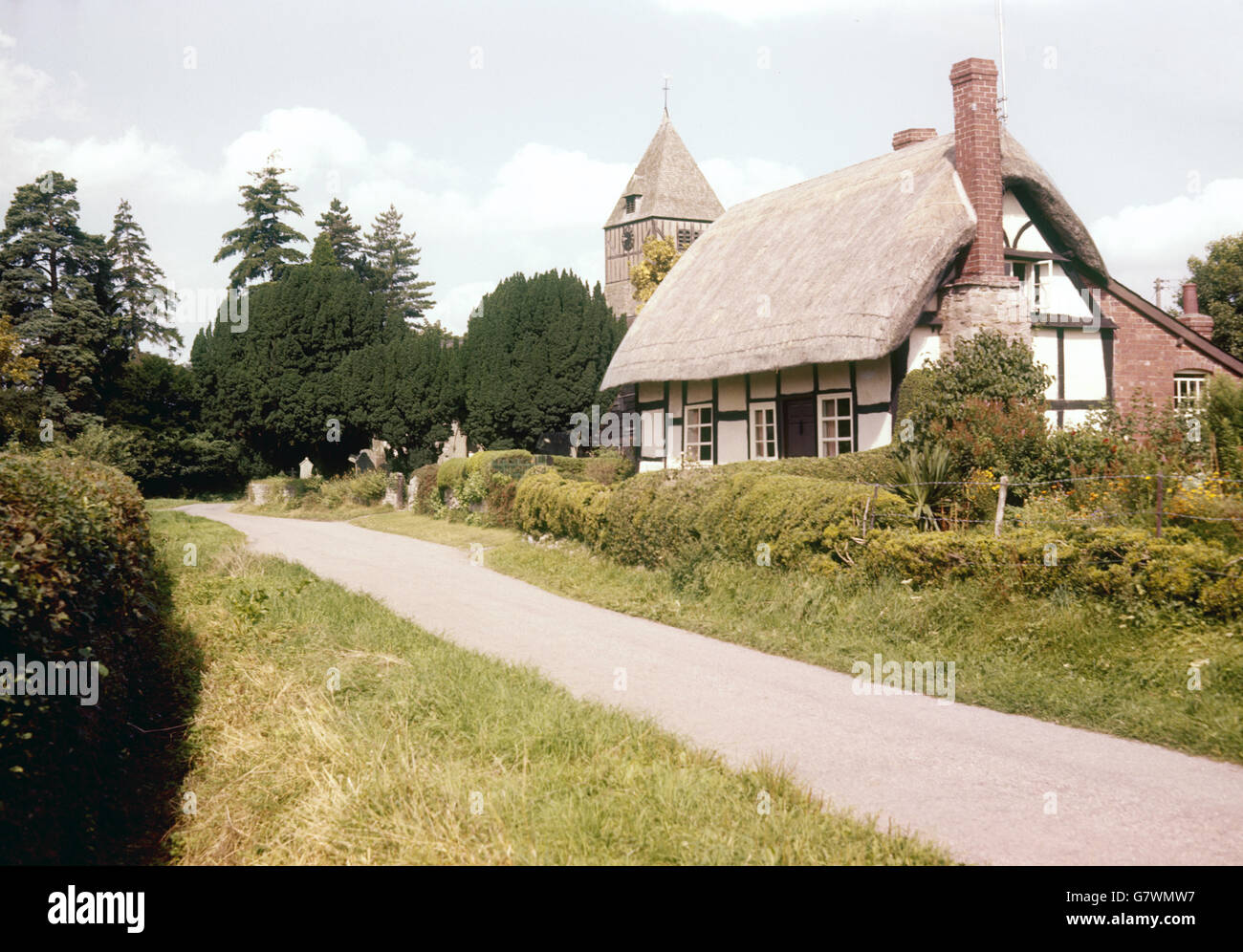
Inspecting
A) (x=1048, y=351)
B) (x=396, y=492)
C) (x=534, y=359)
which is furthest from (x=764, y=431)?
(x=396, y=492)

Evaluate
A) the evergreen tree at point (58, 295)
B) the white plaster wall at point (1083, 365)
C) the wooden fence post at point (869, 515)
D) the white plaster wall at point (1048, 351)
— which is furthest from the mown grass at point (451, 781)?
the evergreen tree at point (58, 295)

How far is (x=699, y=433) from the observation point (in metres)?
20.6

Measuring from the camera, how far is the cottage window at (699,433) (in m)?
20.3

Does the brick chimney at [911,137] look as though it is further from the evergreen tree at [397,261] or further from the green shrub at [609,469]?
the evergreen tree at [397,261]

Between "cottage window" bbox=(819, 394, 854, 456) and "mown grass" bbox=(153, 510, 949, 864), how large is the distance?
10.7 meters

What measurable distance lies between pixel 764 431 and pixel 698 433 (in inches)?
82.3

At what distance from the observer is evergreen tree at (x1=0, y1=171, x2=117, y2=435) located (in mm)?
33031

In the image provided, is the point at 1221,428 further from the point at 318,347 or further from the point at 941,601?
the point at 318,347

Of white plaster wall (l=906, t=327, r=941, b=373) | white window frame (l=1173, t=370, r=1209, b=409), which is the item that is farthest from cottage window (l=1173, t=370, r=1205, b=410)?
white plaster wall (l=906, t=327, r=941, b=373)

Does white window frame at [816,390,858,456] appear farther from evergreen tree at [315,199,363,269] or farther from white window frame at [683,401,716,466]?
evergreen tree at [315,199,363,269]

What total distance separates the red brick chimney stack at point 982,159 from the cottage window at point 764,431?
4284 millimetres

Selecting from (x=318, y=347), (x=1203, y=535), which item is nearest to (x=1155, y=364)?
(x=1203, y=535)

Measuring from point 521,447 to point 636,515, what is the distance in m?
18.5

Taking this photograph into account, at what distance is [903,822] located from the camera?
15.8 ft
